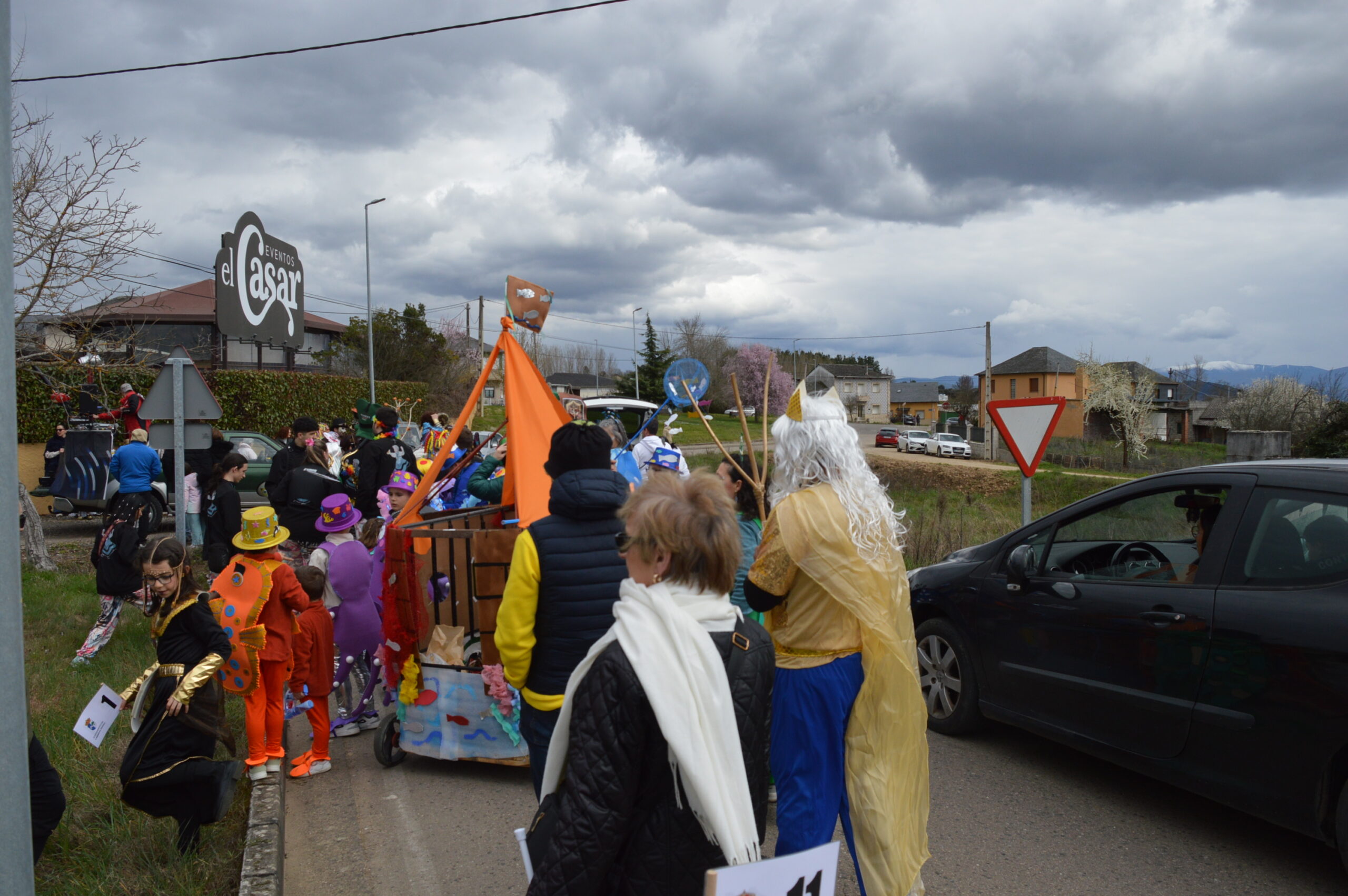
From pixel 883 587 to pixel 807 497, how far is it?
41 centimetres

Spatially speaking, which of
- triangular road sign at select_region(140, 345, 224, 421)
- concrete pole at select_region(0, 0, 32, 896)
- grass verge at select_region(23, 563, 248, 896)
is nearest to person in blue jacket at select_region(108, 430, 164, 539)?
triangular road sign at select_region(140, 345, 224, 421)

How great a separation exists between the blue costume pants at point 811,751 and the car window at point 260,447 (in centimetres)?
1447

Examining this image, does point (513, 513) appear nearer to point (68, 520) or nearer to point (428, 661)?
point (428, 661)

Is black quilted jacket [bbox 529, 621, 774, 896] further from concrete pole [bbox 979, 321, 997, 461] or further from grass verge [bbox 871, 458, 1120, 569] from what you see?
concrete pole [bbox 979, 321, 997, 461]

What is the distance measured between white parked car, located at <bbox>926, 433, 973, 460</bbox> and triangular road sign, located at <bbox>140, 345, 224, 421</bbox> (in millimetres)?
43340

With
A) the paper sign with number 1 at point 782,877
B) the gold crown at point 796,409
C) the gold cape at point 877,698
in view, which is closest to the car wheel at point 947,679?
the gold cape at point 877,698

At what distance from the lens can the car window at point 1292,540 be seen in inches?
130

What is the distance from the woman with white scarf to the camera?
5.67 feet

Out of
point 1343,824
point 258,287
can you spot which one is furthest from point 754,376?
point 1343,824

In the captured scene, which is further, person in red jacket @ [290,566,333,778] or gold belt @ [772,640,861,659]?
person in red jacket @ [290,566,333,778]

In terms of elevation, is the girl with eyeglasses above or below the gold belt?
below

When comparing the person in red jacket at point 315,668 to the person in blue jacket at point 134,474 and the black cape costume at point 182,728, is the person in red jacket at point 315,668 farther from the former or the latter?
the person in blue jacket at point 134,474

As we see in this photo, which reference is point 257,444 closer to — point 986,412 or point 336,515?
point 336,515

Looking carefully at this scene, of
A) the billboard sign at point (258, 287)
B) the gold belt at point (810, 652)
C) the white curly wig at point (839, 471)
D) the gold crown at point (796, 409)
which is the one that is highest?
the billboard sign at point (258, 287)
